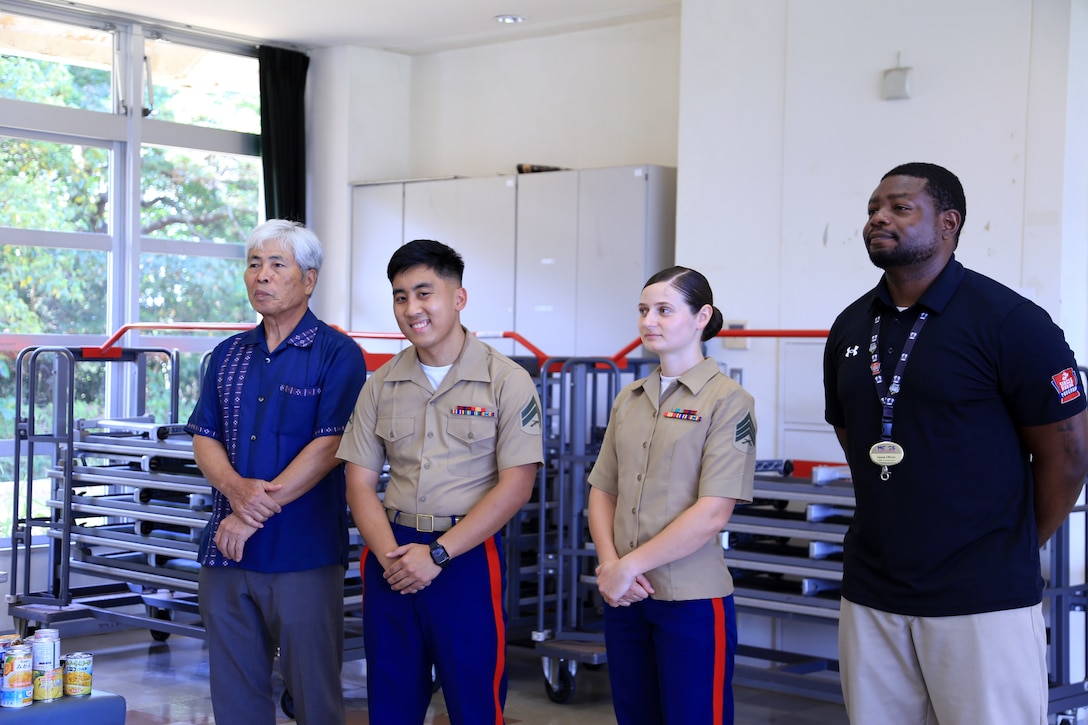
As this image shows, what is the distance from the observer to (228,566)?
10.1 ft

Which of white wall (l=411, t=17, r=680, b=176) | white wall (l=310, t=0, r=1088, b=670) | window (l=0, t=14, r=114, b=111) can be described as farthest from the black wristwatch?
window (l=0, t=14, r=114, b=111)

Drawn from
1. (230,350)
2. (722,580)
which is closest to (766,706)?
(722,580)

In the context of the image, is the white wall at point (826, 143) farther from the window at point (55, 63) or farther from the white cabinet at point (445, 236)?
the window at point (55, 63)

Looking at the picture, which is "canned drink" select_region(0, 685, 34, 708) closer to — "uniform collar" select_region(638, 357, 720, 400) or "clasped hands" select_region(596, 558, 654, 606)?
"clasped hands" select_region(596, 558, 654, 606)

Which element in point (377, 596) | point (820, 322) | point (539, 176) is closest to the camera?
point (377, 596)

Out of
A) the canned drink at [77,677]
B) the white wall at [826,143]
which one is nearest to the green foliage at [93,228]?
the white wall at [826,143]

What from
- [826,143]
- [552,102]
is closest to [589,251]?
[552,102]

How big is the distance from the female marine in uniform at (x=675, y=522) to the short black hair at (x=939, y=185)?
1.90ft

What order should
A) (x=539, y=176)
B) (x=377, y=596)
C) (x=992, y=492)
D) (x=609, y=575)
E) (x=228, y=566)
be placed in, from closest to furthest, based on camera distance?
(x=992, y=492) < (x=609, y=575) < (x=377, y=596) < (x=228, y=566) < (x=539, y=176)

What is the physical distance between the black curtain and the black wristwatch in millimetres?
5660

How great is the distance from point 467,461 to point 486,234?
15.2ft

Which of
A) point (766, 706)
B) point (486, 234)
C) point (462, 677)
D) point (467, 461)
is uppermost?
point (486, 234)

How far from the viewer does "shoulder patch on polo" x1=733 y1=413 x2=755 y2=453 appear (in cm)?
268

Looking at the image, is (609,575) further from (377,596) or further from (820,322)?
(820,322)
